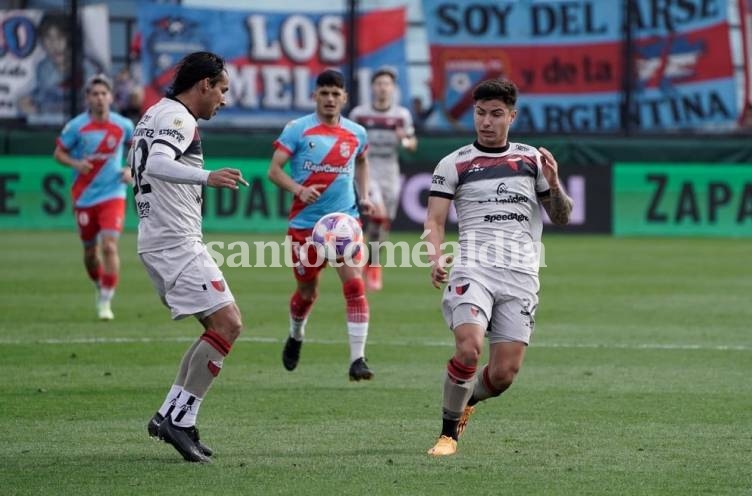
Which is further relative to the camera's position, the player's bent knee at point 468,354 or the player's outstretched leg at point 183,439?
the player's bent knee at point 468,354

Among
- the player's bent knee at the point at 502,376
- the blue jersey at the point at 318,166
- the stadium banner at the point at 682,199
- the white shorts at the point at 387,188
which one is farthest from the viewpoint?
the stadium banner at the point at 682,199

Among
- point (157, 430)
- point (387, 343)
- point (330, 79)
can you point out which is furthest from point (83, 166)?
point (157, 430)

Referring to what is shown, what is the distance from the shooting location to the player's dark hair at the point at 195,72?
27.7ft

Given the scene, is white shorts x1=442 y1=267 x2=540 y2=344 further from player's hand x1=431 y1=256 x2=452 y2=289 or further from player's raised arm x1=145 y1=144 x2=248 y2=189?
player's raised arm x1=145 y1=144 x2=248 y2=189

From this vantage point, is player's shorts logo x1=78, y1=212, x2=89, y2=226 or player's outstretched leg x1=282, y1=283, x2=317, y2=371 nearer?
player's outstretched leg x1=282, y1=283, x2=317, y2=371

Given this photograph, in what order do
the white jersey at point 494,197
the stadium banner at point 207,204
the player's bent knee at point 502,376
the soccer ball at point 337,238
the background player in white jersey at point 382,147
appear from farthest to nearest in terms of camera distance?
the stadium banner at point 207,204, the background player in white jersey at point 382,147, the soccer ball at point 337,238, the white jersey at point 494,197, the player's bent knee at point 502,376

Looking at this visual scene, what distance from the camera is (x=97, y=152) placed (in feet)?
52.5

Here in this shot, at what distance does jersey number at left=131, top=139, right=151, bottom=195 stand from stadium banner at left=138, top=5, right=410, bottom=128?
62.9 ft

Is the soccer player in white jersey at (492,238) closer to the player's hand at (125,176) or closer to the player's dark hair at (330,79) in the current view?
the player's dark hair at (330,79)

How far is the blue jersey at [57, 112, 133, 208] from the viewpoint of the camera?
622 inches

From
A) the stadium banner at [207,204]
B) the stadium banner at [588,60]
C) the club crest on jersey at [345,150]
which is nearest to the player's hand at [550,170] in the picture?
the club crest on jersey at [345,150]

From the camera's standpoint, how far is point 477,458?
8.21 m

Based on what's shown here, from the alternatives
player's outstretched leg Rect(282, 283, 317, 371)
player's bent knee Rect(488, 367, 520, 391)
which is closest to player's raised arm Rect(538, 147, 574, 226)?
player's bent knee Rect(488, 367, 520, 391)

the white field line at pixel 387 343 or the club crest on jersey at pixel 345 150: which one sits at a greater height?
the club crest on jersey at pixel 345 150
